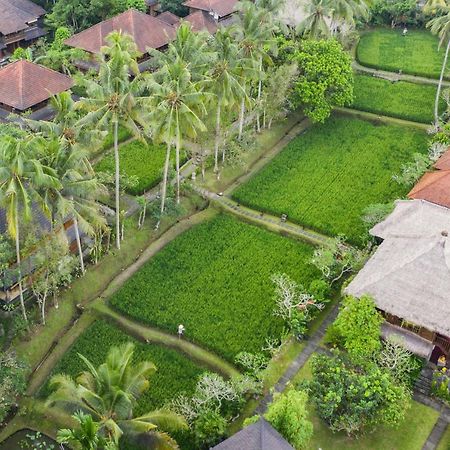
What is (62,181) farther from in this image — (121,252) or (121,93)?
(121,252)

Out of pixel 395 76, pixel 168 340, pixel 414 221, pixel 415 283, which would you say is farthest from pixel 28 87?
pixel 395 76

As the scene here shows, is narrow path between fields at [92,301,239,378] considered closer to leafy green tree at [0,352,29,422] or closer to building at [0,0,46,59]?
leafy green tree at [0,352,29,422]

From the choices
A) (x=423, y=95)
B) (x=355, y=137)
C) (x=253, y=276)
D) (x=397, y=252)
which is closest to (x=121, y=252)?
(x=253, y=276)

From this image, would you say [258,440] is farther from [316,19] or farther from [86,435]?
[316,19]

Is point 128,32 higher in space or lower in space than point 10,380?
higher

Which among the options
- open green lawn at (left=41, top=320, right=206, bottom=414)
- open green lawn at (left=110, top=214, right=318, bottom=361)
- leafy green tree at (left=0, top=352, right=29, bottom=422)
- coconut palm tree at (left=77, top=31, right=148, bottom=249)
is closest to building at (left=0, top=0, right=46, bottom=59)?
coconut palm tree at (left=77, top=31, right=148, bottom=249)
